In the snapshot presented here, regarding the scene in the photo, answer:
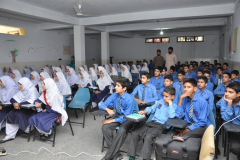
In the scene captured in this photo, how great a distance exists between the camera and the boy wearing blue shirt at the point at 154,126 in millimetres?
2545

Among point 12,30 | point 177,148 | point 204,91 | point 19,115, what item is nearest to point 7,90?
point 19,115

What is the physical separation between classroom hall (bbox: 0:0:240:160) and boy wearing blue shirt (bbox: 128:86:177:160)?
14 millimetres

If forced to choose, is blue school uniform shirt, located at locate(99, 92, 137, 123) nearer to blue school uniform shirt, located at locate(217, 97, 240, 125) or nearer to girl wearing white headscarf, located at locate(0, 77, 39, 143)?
blue school uniform shirt, located at locate(217, 97, 240, 125)

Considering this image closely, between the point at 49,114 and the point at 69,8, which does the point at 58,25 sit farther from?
the point at 49,114

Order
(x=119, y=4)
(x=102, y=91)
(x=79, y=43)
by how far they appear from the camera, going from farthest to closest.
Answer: (x=79, y=43) < (x=119, y=4) < (x=102, y=91)

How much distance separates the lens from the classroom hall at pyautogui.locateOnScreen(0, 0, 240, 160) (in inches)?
99.9

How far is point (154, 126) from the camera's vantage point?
9.02 feet

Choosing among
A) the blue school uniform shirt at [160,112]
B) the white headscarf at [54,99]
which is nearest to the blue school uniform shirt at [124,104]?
the blue school uniform shirt at [160,112]

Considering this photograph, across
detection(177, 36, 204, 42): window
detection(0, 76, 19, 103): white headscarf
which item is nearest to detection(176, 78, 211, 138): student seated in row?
detection(0, 76, 19, 103): white headscarf

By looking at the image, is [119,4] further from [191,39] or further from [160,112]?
[191,39]

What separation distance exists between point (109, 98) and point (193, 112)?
1318 mm

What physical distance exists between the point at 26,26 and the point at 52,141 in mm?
8208

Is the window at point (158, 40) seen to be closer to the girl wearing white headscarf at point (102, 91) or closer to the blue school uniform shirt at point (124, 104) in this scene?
the girl wearing white headscarf at point (102, 91)

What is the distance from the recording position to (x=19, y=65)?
944cm
